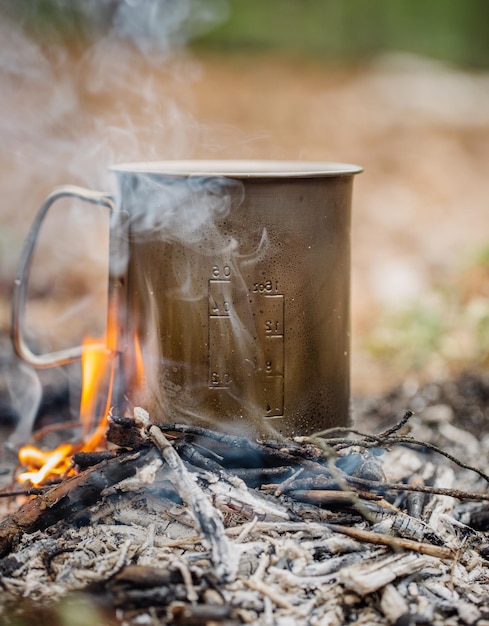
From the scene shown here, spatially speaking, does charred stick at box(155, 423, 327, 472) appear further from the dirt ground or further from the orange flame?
the dirt ground

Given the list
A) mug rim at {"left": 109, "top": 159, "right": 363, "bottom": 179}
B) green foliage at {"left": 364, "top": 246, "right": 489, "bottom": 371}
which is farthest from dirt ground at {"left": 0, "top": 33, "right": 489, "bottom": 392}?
mug rim at {"left": 109, "top": 159, "right": 363, "bottom": 179}

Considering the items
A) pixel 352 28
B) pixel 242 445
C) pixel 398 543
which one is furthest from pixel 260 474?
pixel 352 28

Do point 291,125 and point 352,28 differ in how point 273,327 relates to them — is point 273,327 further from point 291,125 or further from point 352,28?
point 352,28

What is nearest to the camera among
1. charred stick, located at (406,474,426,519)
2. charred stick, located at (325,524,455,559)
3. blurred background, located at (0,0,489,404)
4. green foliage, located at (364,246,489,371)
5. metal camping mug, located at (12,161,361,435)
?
charred stick, located at (325,524,455,559)

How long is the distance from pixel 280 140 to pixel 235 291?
1087 cm

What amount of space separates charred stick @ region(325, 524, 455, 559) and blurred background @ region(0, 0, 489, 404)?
1.93 m

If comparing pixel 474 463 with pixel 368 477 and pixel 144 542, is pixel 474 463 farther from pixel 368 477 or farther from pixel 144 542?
pixel 144 542

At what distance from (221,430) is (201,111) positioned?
11.5 meters

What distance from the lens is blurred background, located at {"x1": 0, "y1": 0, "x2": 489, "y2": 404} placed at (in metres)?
6.60

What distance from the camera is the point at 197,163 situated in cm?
295

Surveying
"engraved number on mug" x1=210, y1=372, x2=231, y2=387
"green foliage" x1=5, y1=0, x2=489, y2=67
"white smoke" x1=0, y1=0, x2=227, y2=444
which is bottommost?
"engraved number on mug" x1=210, y1=372, x2=231, y2=387

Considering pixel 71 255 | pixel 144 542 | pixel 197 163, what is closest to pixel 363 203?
pixel 71 255

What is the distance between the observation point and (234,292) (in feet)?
7.84

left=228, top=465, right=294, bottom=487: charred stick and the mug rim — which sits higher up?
the mug rim
